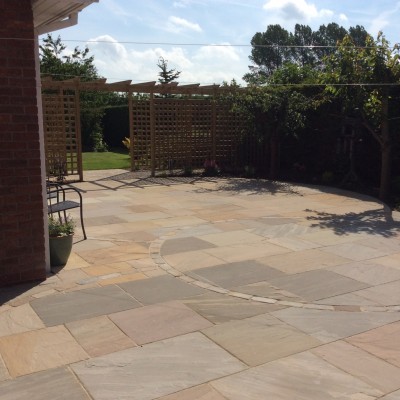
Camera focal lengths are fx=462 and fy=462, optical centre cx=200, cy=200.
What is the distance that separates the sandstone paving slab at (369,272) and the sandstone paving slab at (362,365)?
1574 mm

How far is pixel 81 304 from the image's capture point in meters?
4.13

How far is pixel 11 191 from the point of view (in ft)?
14.6

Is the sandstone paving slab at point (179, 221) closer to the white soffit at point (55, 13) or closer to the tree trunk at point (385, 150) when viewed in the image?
the white soffit at point (55, 13)

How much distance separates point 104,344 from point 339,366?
1.66 meters

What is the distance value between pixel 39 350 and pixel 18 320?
61 centimetres

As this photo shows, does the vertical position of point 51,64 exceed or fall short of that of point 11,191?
it exceeds it

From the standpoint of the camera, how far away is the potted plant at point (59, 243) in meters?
5.15

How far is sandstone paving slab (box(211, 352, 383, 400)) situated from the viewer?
2.76 meters

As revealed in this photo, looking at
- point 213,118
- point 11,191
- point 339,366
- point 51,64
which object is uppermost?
point 51,64

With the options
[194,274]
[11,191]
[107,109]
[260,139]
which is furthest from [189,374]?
[107,109]

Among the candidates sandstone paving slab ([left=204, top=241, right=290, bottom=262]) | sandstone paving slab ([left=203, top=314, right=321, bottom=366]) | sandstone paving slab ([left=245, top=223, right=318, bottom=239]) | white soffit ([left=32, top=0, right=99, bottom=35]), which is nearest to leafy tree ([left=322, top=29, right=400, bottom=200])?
sandstone paving slab ([left=245, top=223, right=318, bottom=239])

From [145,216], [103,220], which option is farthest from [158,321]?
[145,216]

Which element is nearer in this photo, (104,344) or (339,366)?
(339,366)

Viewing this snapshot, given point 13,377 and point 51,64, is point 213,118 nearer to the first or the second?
point 13,377
